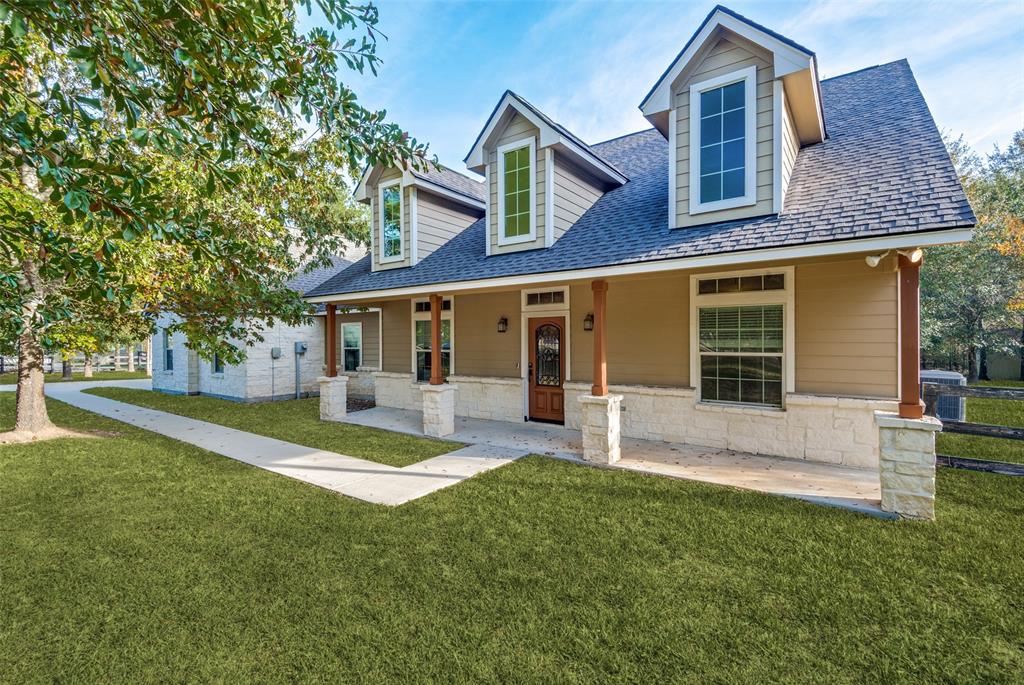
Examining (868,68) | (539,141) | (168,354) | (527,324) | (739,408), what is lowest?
(739,408)

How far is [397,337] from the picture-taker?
11727 millimetres

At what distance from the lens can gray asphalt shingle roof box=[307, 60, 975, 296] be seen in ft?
16.5

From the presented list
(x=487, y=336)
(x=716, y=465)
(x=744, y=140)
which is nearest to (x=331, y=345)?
(x=487, y=336)

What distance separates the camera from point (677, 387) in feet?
24.5

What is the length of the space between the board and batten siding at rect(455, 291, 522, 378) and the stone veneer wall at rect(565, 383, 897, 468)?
8.31ft

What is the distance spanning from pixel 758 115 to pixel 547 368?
542 centimetres

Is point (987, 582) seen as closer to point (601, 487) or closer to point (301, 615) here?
point (601, 487)

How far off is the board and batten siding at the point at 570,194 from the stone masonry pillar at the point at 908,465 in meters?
5.45

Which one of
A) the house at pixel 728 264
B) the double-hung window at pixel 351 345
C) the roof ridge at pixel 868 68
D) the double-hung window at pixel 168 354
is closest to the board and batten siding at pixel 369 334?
the double-hung window at pixel 351 345

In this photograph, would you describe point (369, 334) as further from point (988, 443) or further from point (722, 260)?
point (988, 443)

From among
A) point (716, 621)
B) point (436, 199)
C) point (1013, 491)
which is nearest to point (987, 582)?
point (716, 621)

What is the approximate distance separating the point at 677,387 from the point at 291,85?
662 centimetres

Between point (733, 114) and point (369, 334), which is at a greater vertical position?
point (733, 114)

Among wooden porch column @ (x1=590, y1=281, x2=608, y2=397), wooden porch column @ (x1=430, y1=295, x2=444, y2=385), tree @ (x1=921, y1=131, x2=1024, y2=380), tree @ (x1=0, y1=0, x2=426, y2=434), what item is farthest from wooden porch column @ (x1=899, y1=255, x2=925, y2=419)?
tree @ (x1=921, y1=131, x2=1024, y2=380)
